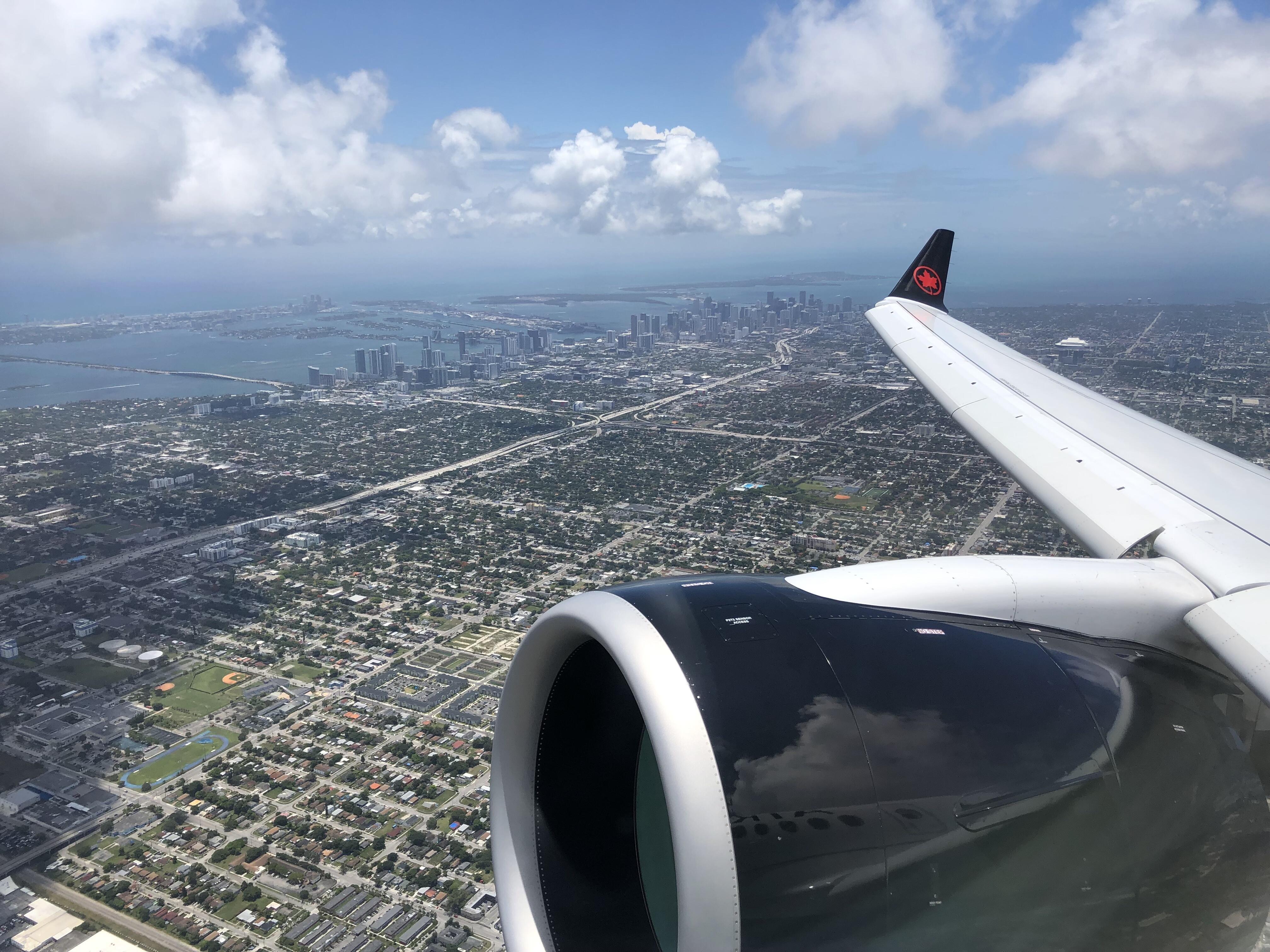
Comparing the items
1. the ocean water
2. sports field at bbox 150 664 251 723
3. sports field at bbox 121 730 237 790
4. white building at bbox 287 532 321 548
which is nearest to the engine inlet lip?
sports field at bbox 121 730 237 790

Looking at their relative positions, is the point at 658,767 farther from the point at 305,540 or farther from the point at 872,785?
the point at 305,540

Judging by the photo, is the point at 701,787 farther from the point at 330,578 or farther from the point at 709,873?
the point at 330,578

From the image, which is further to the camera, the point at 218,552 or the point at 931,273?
the point at 218,552

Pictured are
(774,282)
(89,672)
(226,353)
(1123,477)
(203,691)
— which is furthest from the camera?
(774,282)

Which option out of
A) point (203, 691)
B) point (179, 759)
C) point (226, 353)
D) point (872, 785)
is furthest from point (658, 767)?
point (226, 353)

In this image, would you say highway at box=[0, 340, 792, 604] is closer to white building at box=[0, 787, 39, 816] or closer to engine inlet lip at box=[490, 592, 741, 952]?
white building at box=[0, 787, 39, 816]

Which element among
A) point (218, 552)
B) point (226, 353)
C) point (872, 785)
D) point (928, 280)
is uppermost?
point (928, 280)

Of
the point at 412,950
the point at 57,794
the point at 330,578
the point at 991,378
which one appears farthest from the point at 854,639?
the point at 330,578

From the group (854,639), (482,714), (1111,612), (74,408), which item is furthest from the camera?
(74,408)
